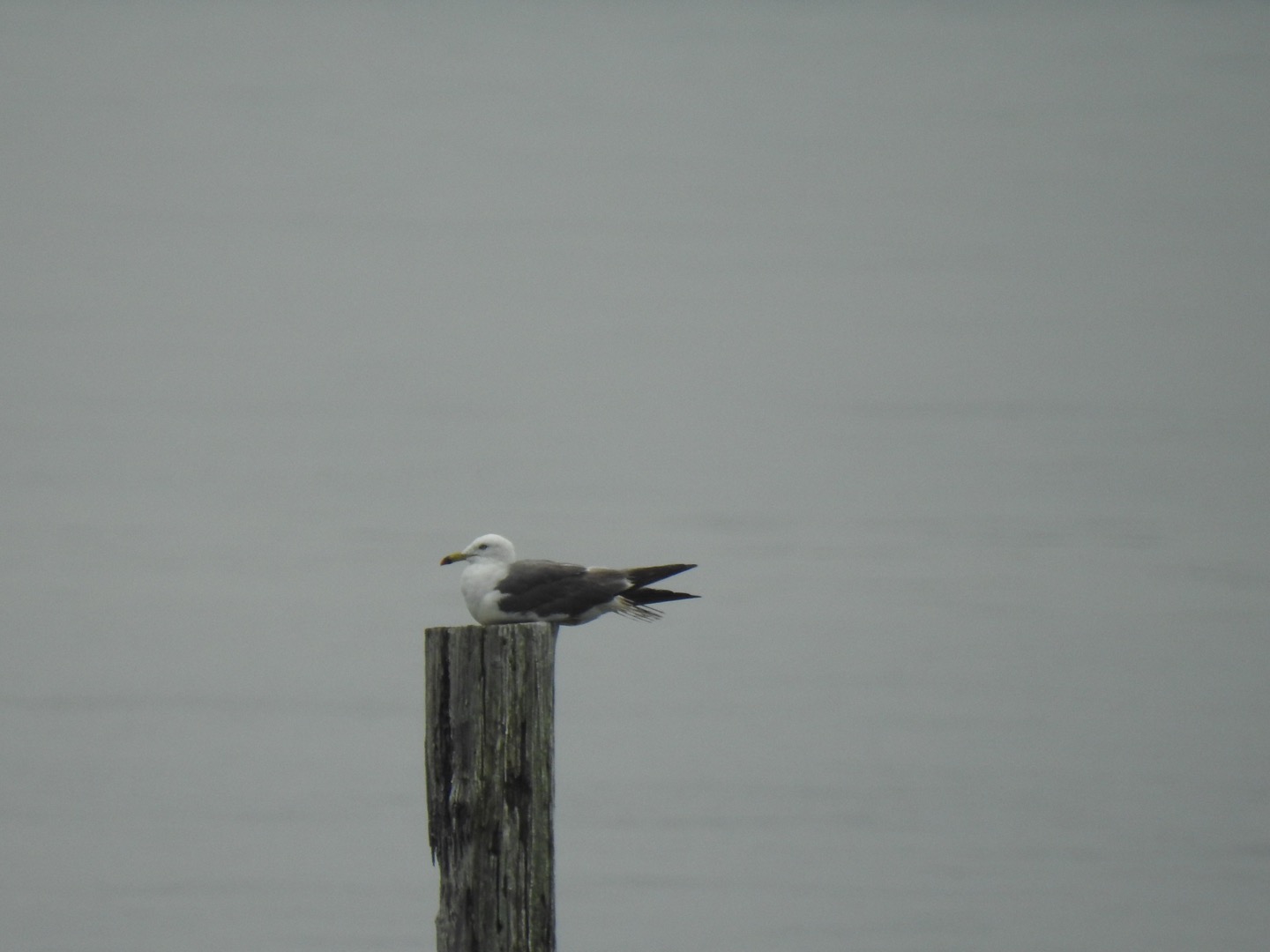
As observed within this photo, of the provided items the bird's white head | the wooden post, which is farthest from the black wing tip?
the wooden post

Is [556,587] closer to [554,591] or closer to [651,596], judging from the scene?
[554,591]

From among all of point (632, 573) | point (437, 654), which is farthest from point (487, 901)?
point (632, 573)

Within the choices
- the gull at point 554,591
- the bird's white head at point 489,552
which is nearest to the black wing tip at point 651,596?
the gull at point 554,591

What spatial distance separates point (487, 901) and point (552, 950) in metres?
0.22

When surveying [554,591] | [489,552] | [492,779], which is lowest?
[492,779]

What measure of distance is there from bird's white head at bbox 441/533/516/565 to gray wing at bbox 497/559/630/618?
198mm

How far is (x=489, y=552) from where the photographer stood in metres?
6.08

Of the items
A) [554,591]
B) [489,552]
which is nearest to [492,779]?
[554,591]

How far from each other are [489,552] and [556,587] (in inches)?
18.2

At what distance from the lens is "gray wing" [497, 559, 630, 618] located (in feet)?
18.6

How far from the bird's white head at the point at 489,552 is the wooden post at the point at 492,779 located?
255cm

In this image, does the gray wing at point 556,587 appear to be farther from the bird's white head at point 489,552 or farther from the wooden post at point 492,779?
the wooden post at point 492,779

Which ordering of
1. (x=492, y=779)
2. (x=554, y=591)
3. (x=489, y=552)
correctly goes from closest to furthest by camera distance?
(x=492, y=779)
(x=554, y=591)
(x=489, y=552)

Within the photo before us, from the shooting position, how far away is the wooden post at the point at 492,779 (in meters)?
3.42
